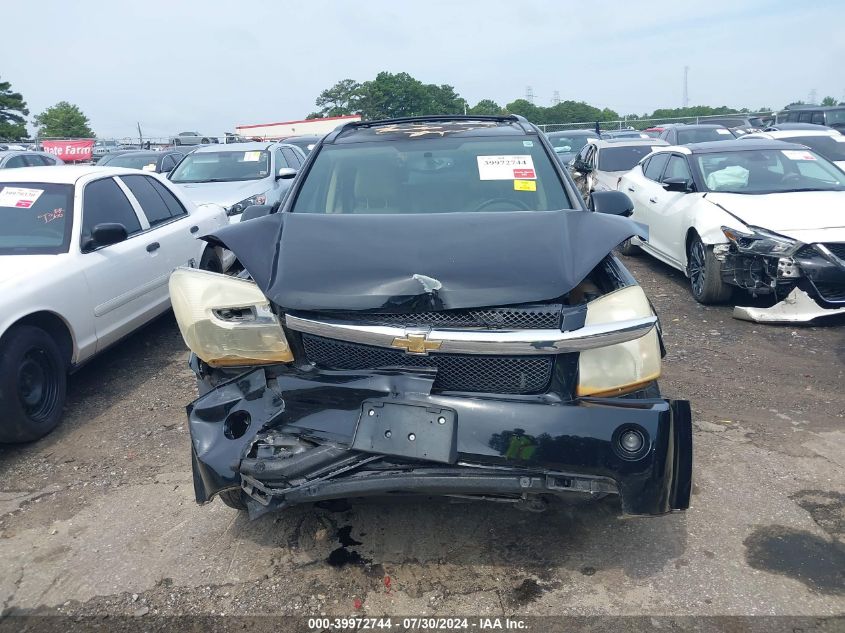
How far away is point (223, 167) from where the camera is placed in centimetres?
1077

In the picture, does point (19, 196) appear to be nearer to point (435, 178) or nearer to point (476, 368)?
point (435, 178)

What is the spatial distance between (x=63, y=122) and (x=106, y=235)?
66.4 meters

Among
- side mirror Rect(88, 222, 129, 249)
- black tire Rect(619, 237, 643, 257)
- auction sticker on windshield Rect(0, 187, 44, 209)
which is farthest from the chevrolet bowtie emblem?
black tire Rect(619, 237, 643, 257)

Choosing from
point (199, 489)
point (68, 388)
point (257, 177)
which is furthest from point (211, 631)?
point (257, 177)

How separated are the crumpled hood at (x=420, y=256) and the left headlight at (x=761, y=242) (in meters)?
3.48

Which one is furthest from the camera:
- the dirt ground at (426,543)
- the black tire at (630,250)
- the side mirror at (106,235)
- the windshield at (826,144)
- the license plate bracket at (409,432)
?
the windshield at (826,144)

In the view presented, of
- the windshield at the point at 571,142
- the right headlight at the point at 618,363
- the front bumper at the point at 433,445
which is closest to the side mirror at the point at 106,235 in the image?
the front bumper at the point at 433,445

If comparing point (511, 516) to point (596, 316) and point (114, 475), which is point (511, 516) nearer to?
point (596, 316)

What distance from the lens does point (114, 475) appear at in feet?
13.4

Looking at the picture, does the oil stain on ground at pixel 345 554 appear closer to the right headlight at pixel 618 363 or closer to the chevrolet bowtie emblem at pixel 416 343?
the chevrolet bowtie emblem at pixel 416 343

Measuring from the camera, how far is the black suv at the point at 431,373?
2.67 metres

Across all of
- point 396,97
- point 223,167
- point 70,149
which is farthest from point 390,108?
point 223,167

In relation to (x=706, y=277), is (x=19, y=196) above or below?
above

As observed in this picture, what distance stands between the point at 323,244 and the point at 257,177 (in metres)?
7.69
